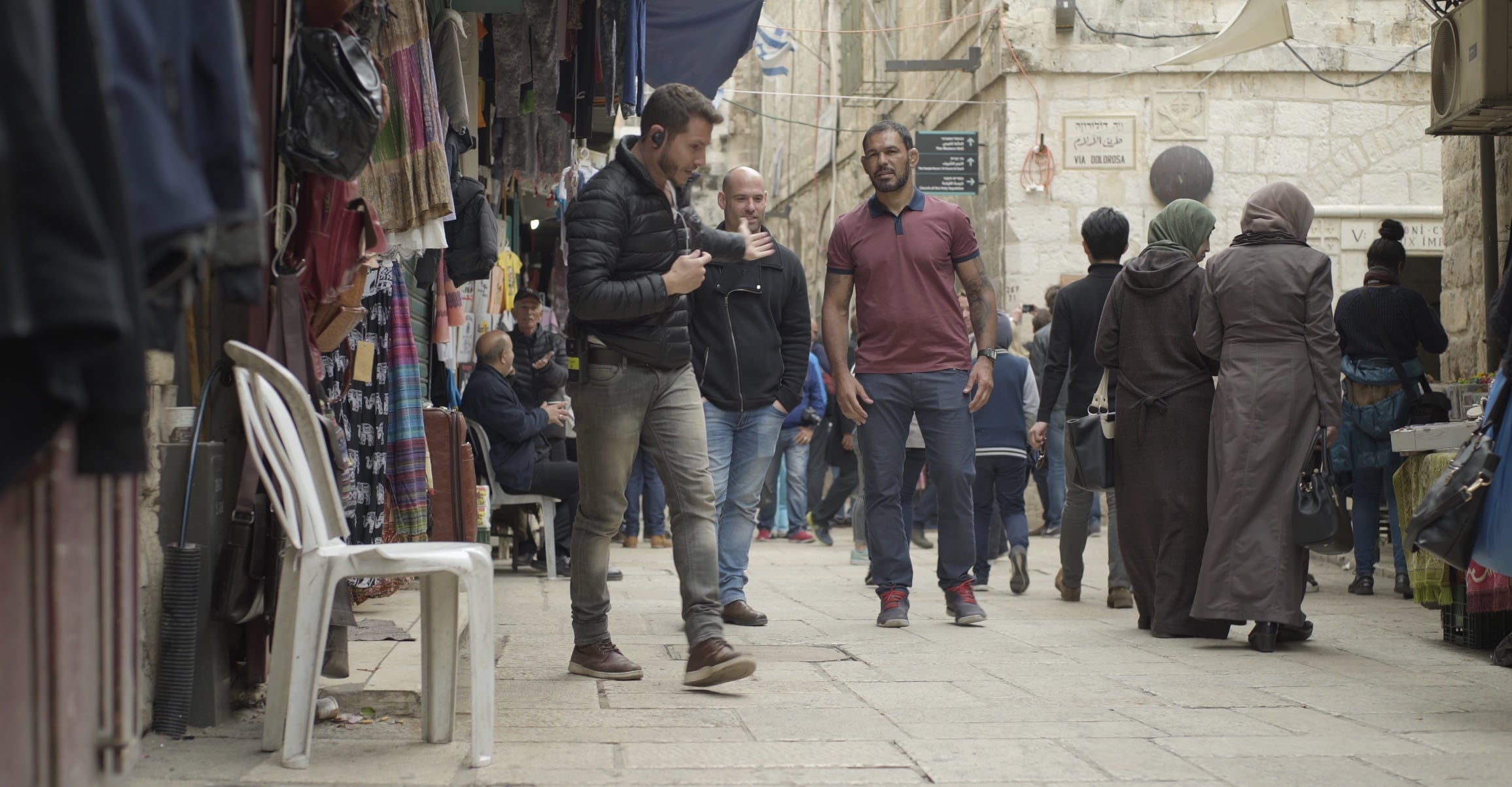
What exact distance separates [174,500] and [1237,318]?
4112mm

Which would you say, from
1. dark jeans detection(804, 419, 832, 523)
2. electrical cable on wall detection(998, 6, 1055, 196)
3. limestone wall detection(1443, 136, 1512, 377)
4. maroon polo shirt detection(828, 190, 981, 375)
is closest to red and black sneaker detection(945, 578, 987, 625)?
maroon polo shirt detection(828, 190, 981, 375)

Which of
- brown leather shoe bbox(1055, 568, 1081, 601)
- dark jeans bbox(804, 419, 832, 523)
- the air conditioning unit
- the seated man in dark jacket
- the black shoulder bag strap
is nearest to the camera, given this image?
the air conditioning unit

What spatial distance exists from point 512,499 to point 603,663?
4338mm

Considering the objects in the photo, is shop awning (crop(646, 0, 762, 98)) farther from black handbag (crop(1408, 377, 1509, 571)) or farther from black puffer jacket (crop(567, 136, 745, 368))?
black handbag (crop(1408, 377, 1509, 571))

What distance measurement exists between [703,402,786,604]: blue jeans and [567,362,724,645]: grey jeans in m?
1.58

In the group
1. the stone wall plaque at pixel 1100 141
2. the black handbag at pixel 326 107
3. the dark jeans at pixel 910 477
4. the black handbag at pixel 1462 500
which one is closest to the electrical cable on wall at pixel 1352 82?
the stone wall plaque at pixel 1100 141

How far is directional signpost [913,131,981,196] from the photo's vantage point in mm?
15781

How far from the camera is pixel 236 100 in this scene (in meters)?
1.89

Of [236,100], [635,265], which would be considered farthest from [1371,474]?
[236,100]

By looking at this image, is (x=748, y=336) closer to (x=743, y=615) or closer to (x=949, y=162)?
(x=743, y=615)

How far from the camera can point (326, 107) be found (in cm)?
405

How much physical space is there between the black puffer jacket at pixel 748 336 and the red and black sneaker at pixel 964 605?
43.5 inches

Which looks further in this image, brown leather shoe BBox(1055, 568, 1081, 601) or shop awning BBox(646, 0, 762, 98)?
shop awning BBox(646, 0, 762, 98)

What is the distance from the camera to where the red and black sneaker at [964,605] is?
262 inches
